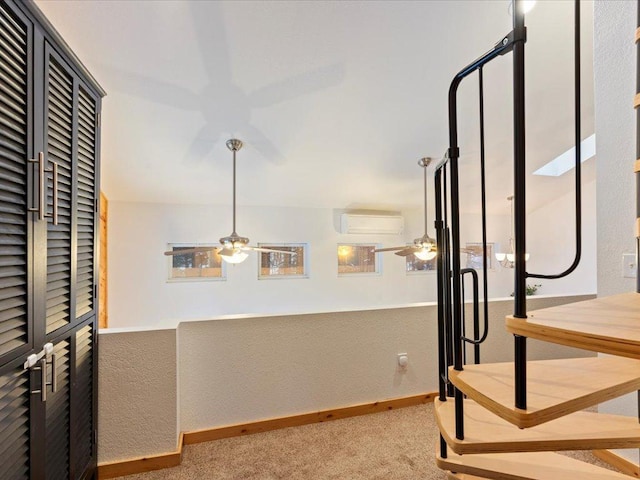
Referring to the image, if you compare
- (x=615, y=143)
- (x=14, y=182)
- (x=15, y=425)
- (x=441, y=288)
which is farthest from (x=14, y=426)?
(x=615, y=143)

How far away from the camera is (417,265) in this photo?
568cm

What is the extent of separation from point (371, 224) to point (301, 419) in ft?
11.1

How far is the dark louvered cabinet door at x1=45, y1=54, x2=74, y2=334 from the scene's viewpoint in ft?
4.08

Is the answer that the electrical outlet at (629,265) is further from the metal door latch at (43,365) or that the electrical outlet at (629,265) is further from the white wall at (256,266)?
the metal door latch at (43,365)

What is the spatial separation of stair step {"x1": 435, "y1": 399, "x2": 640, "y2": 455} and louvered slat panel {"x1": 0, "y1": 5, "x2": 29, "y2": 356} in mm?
1515

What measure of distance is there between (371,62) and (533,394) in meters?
2.26

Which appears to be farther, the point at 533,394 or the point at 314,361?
the point at 314,361

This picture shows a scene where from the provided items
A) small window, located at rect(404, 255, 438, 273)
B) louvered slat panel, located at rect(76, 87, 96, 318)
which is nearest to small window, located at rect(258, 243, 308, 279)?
small window, located at rect(404, 255, 438, 273)

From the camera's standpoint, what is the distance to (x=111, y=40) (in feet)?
6.19

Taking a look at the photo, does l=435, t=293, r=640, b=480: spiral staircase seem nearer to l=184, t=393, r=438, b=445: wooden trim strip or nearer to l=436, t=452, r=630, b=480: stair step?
l=436, t=452, r=630, b=480: stair step

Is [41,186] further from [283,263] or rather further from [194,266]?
[283,263]

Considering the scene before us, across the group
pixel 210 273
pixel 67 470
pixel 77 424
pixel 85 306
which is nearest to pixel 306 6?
pixel 85 306

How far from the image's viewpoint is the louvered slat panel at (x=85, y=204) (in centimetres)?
151

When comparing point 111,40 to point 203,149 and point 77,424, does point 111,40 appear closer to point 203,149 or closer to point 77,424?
point 203,149
